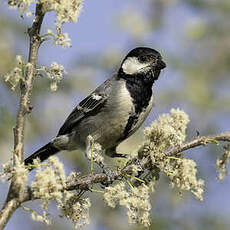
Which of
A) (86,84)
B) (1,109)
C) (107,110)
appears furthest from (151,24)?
(1,109)

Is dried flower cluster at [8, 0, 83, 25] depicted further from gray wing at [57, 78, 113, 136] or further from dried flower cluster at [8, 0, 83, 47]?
gray wing at [57, 78, 113, 136]

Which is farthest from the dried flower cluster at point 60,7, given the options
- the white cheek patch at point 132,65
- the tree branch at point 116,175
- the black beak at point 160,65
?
the white cheek patch at point 132,65

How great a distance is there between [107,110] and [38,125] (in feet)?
3.54

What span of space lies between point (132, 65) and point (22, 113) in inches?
105

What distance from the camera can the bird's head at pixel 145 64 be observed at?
4.13m

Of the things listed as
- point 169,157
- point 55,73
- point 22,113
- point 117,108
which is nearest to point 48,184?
point 22,113

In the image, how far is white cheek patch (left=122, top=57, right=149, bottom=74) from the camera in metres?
4.20

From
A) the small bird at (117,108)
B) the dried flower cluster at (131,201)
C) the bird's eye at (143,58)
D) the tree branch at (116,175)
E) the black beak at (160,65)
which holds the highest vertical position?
the bird's eye at (143,58)

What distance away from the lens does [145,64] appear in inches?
164

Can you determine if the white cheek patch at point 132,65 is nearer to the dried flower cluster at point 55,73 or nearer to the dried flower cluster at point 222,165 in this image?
the dried flower cluster at point 222,165

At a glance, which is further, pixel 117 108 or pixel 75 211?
pixel 117 108

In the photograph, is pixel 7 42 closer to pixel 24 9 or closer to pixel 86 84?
pixel 86 84

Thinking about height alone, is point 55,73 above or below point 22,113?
above

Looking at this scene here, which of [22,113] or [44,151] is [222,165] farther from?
[44,151]
